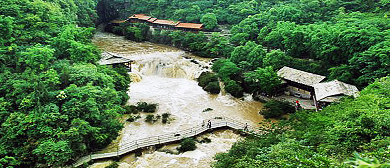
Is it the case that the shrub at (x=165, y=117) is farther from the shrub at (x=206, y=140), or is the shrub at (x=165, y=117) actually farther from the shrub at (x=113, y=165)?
the shrub at (x=113, y=165)

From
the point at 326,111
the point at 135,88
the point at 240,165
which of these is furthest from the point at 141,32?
the point at 240,165

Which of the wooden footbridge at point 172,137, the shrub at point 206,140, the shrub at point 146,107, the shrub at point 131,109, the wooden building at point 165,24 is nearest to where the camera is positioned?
the wooden footbridge at point 172,137

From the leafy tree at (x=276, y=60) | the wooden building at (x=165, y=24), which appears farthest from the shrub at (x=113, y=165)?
the wooden building at (x=165, y=24)

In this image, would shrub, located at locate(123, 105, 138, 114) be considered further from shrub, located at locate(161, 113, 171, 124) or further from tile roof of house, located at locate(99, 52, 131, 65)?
tile roof of house, located at locate(99, 52, 131, 65)

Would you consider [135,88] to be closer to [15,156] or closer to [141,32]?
[15,156]

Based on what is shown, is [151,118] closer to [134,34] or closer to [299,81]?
[299,81]

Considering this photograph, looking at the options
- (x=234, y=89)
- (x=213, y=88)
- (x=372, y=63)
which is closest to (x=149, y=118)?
(x=213, y=88)
